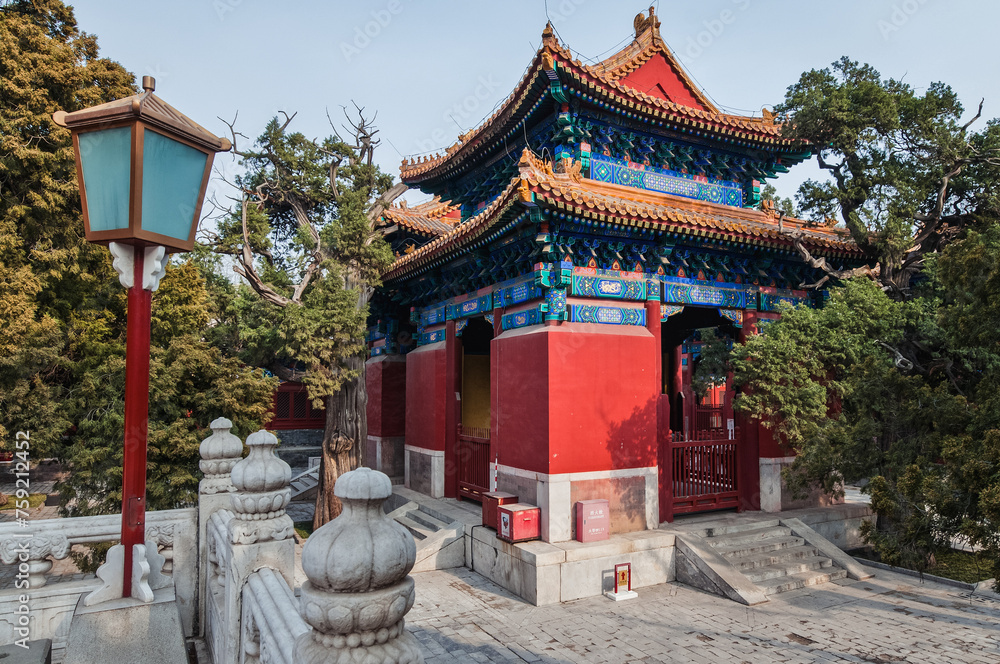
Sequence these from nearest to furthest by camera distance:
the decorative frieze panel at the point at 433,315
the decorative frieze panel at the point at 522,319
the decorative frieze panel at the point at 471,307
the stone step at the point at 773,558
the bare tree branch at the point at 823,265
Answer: the stone step at the point at 773,558 → the decorative frieze panel at the point at 522,319 → the bare tree branch at the point at 823,265 → the decorative frieze panel at the point at 471,307 → the decorative frieze panel at the point at 433,315

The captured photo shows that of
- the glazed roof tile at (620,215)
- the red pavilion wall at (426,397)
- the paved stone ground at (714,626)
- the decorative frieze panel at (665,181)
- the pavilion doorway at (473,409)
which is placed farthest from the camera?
the red pavilion wall at (426,397)

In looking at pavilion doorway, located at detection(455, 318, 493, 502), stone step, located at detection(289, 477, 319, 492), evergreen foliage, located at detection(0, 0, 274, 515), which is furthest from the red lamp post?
stone step, located at detection(289, 477, 319, 492)

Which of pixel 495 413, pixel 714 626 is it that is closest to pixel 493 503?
pixel 495 413

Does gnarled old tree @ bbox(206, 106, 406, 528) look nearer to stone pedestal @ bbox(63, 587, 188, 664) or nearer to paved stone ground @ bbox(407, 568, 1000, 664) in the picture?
paved stone ground @ bbox(407, 568, 1000, 664)

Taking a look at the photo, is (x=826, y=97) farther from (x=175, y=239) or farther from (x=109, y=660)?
(x=109, y=660)

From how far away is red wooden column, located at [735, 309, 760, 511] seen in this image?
10.6 metres

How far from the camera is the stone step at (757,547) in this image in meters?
8.95

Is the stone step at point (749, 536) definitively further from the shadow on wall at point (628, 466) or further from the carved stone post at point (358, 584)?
the carved stone post at point (358, 584)

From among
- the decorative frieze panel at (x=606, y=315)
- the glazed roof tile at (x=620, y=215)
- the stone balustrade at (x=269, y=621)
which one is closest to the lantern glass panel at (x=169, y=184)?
the stone balustrade at (x=269, y=621)

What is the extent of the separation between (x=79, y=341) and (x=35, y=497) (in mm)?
6682

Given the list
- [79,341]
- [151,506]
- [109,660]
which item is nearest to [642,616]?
[109,660]

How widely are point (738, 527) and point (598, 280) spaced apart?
4516mm

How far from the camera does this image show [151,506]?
8.41 m

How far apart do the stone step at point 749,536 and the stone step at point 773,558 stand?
0.27 m
